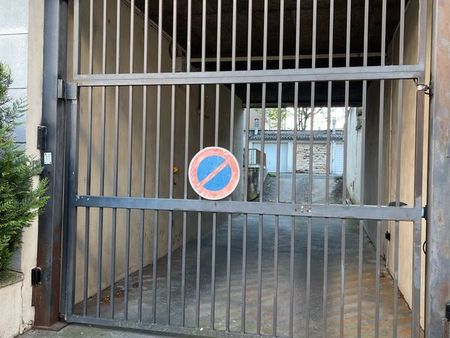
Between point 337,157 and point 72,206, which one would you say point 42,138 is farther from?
→ point 337,157

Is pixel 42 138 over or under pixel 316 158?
under

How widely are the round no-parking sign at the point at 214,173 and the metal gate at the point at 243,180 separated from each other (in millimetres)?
78

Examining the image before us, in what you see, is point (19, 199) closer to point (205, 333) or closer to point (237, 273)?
point (205, 333)

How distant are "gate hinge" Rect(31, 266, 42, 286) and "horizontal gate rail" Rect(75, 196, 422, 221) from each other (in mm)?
521

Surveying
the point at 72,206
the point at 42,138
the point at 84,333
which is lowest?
the point at 84,333

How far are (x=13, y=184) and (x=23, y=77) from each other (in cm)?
73

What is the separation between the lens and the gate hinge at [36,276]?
289 centimetres

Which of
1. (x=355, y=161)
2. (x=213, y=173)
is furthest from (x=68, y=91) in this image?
(x=355, y=161)

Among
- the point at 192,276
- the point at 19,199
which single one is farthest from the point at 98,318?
the point at 192,276

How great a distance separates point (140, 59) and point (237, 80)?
2.60 meters

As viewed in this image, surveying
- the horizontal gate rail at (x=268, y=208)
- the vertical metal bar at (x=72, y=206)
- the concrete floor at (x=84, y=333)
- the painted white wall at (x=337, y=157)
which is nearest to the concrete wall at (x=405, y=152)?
the horizontal gate rail at (x=268, y=208)

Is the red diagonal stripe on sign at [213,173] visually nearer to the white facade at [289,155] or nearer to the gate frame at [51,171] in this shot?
the gate frame at [51,171]

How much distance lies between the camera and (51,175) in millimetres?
2916

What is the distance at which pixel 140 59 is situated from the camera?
4.96 meters
